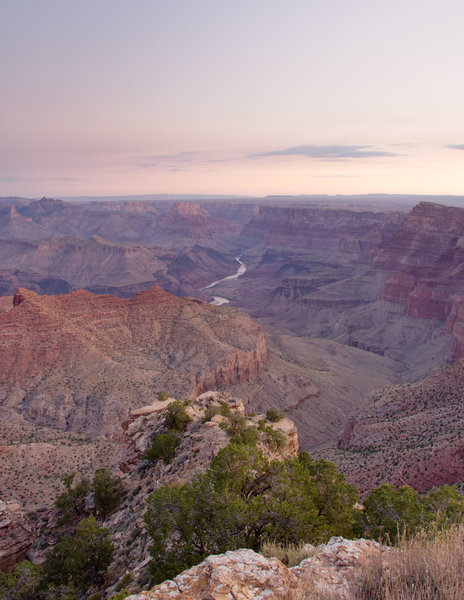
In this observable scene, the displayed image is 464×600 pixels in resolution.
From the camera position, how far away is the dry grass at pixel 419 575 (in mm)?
7443

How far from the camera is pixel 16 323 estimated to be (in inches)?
2472

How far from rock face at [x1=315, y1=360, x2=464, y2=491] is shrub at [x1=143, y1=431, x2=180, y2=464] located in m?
16.1

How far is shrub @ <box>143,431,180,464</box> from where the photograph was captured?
991 inches

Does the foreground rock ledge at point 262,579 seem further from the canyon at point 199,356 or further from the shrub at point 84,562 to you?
the canyon at point 199,356

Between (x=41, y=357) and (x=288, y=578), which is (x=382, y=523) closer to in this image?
(x=288, y=578)

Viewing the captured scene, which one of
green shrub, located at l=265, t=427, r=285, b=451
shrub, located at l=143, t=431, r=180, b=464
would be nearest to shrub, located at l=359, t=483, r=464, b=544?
green shrub, located at l=265, t=427, r=285, b=451

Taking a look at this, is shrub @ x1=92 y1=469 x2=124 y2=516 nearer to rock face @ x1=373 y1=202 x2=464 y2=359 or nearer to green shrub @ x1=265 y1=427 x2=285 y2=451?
green shrub @ x1=265 y1=427 x2=285 y2=451

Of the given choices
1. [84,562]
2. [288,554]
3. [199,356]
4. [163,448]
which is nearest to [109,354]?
[199,356]

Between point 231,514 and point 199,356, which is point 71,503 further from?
point 199,356

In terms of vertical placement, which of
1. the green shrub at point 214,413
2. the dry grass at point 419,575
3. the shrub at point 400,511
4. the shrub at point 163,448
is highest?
the dry grass at point 419,575

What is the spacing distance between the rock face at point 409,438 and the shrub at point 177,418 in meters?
15.0

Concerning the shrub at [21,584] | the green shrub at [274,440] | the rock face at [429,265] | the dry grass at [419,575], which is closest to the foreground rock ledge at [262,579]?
the dry grass at [419,575]

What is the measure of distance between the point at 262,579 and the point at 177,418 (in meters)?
20.2

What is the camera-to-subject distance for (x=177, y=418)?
1113 inches
